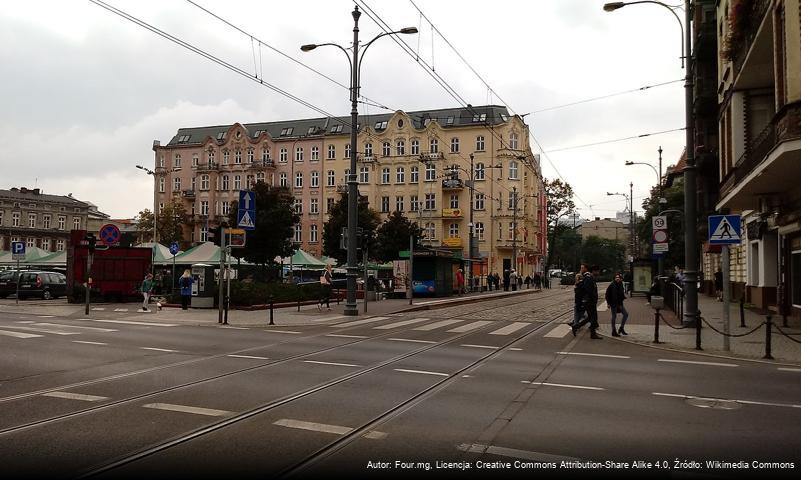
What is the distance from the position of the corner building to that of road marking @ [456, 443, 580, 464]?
55.4m

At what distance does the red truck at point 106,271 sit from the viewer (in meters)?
28.7

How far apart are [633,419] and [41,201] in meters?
108

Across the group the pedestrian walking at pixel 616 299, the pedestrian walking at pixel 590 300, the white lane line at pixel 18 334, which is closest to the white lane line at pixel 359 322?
the pedestrian walking at pixel 590 300

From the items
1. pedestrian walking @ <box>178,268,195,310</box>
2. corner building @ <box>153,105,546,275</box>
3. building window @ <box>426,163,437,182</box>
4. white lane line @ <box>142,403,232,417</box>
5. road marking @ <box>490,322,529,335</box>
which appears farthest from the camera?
building window @ <box>426,163,437,182</box>

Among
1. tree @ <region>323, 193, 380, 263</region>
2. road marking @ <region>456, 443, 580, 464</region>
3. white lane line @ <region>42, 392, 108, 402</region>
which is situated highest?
tree @ <region>323, 193, 380, 263</region>

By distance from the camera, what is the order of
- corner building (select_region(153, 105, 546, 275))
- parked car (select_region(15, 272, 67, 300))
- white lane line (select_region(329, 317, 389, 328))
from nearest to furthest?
white lane line (select_region(329, 317, 389, 328))
parked car (select_region(15, 272, 67, 300))
corner building (select_region(153, 105, 546, 275))

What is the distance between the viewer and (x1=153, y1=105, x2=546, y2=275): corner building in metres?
65.8

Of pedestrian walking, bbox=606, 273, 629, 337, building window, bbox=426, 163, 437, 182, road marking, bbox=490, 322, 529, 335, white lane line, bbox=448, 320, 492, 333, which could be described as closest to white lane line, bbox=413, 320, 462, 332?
white lane line, bbox=448, 320, 492, 333

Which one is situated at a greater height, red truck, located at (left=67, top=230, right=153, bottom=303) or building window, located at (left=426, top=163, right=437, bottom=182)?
building window, located at (left=426, top=163, right=437, bottom=182)

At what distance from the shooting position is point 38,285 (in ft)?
103

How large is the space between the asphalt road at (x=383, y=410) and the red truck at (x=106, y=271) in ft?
53.8

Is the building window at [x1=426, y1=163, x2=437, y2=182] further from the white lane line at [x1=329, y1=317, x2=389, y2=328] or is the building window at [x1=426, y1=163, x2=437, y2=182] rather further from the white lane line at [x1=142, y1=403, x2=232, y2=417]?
the white lane line at [x1=142, y1=403, x2=232, y2=417]

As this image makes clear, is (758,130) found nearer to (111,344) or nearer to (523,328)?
(523,328)

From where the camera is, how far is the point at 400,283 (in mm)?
40750
